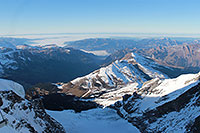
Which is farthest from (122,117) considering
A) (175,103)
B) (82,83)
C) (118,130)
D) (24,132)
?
(82,83)

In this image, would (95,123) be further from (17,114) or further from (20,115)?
(17,114)

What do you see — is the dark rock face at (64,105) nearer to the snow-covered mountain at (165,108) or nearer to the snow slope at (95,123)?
the snow slope at (95,123)

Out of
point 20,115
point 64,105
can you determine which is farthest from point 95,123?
point 20,115

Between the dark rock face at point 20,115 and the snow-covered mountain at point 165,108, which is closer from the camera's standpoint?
the dark rock face at point 20,115

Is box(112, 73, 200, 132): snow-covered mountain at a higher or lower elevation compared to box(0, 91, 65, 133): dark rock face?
lower

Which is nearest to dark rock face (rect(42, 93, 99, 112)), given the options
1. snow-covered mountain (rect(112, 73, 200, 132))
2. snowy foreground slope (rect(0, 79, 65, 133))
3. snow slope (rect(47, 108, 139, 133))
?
snow slope (rect(47, 108, 139, 133))

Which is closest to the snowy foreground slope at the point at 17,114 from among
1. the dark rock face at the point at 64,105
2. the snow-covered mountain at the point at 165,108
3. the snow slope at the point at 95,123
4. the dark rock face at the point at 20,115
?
the dark rock face at the point at 20,115

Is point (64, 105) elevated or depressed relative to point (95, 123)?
depressed

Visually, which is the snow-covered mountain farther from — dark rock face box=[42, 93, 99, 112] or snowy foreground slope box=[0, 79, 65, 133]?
snowy foreground slope box=[0, 79, 65, 133]
